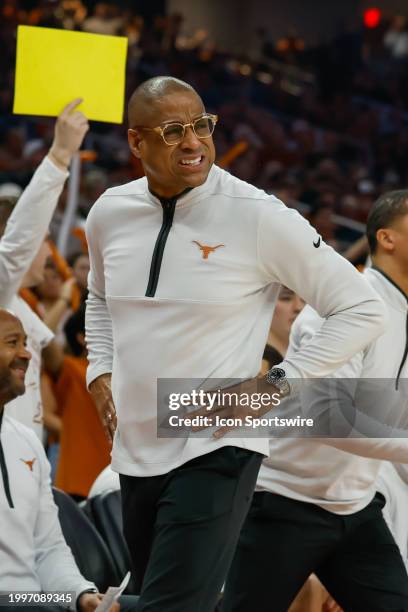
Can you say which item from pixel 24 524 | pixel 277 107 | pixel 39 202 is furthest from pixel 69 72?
pixel 277 107

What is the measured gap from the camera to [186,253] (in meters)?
2.58

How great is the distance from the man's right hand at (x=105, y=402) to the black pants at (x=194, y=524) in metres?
0.17

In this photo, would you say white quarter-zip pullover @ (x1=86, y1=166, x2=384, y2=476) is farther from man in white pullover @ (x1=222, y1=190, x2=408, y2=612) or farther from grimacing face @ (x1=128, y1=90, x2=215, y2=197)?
man in white pullover @ (x1=222, y1=190, x2=408, y2=612)

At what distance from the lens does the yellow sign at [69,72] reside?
371cm

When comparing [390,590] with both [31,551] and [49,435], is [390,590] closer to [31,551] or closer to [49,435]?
[31,551]

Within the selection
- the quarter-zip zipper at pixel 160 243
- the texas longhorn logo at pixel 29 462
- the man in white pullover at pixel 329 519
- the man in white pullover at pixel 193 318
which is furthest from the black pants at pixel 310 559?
the quarter-zip zipper at pixel 160 243

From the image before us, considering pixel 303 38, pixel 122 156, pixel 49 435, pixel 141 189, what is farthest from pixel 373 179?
pixel 141 189

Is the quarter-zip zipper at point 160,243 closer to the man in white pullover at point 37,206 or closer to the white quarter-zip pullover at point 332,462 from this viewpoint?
the white quarter-zip pullover at point 332,462

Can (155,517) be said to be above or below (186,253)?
below

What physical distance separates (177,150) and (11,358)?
41.5 inches

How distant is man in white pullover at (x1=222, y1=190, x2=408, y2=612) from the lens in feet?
10.3

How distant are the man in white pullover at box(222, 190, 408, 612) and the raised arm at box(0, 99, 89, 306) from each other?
1.04 metres

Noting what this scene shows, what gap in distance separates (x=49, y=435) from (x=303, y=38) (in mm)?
15541

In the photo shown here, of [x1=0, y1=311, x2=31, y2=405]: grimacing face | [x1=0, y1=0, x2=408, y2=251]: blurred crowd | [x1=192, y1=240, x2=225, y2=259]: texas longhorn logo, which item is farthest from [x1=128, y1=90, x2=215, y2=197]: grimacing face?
[x1=0, y1=0, x2=408, y2=251]: blurred crowd
